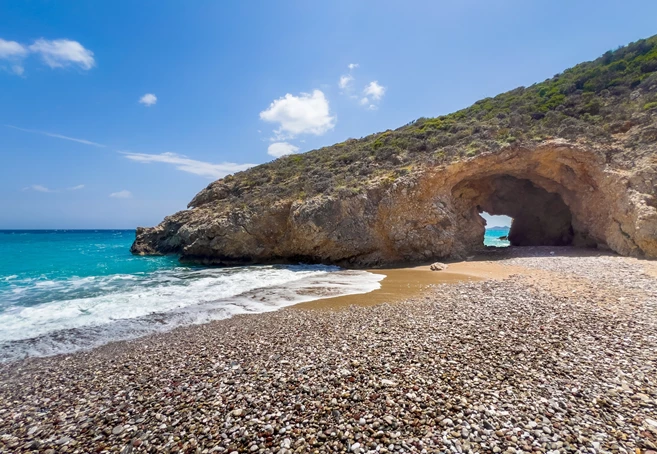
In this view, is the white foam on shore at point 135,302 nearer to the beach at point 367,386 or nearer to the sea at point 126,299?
the sea at point 126,299

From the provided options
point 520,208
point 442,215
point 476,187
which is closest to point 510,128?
point 476,187

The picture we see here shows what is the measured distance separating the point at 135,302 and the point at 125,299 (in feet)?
3.24

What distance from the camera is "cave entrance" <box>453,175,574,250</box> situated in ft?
85.1

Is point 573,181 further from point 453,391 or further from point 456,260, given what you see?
point 453,391

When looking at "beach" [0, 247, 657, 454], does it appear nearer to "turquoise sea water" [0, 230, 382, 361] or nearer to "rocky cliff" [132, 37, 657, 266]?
"turquoise sea water" [0, 230, 382, 361]

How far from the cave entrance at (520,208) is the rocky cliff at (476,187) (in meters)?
0.13

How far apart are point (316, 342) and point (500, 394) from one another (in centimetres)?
402

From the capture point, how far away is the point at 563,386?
467cm

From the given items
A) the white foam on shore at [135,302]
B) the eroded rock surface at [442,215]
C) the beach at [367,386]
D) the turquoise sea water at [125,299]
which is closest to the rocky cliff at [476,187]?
the eroded rock surface at [442,215]

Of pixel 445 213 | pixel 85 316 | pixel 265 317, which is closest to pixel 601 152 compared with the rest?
pixel 445 213

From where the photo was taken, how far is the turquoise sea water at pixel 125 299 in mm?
9398

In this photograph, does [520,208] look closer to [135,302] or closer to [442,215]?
[442,215]

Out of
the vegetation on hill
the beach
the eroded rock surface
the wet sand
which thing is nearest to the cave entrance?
the eroded rock surface

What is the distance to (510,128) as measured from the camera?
78.9ft
